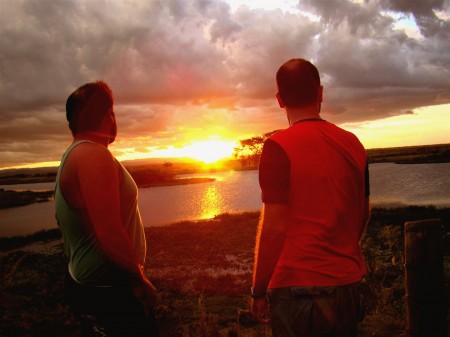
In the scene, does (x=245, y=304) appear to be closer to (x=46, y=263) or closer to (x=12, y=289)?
(x=12, y=289)

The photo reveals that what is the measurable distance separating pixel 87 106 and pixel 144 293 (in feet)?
4.17

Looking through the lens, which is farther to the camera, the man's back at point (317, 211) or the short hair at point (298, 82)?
the short hair at point (298, 82)

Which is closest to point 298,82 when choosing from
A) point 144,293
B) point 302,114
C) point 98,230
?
point 302,114

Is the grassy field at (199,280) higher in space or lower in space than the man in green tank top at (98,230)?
lower

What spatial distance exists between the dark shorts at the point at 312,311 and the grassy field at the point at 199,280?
57 centimetres

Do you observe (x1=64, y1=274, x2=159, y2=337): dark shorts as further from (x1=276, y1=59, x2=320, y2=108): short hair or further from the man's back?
(x1=276, y1=59, x2=320, y2=108): short hair

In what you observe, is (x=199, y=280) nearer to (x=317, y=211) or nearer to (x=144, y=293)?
(x=144, y=293)

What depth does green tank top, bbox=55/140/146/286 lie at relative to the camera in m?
2.39

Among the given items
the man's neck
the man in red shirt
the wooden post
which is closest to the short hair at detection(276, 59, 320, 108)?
the man's neck

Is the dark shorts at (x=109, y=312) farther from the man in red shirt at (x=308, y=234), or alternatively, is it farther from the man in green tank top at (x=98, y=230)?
the man in red shirt at (x=308, y=234)

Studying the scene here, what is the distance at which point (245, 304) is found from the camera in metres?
11.1

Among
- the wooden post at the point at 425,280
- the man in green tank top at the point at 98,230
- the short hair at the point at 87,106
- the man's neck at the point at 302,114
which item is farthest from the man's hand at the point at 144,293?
the wooden post at the point at 425,280

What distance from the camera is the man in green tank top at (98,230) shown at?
2.30 meters

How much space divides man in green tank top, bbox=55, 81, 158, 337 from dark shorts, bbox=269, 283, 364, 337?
33.4 inches
